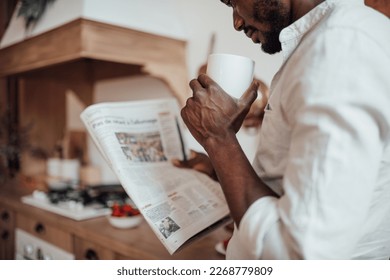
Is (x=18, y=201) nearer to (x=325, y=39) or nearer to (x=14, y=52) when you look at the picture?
(x=14, y=52)

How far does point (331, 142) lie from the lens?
1.11 ft

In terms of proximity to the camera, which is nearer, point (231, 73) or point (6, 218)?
point (231, 73)

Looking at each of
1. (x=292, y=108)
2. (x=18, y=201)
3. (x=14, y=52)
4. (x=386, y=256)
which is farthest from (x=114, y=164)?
(x=14, y=52)

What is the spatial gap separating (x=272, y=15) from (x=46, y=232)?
42.0 inches

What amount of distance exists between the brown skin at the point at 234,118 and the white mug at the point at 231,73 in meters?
0.01

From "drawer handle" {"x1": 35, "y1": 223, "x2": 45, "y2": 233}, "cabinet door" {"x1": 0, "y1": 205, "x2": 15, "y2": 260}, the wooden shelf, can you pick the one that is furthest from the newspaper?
"cabinet door" {"x1": 0, "y1": 205, "x2": 15, "y2": 260}

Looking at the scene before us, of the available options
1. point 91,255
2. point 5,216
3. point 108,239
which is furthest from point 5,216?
point 108,239

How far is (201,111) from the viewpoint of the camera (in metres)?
0.47

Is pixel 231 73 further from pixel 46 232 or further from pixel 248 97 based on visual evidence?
pixel 46 232

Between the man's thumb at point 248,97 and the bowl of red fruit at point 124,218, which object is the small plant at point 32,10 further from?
the man's thumb at point 248,97

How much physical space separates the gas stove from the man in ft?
2.76

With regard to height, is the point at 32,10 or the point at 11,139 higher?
the point at 32,10

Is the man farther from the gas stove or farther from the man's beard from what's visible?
the gas stove
